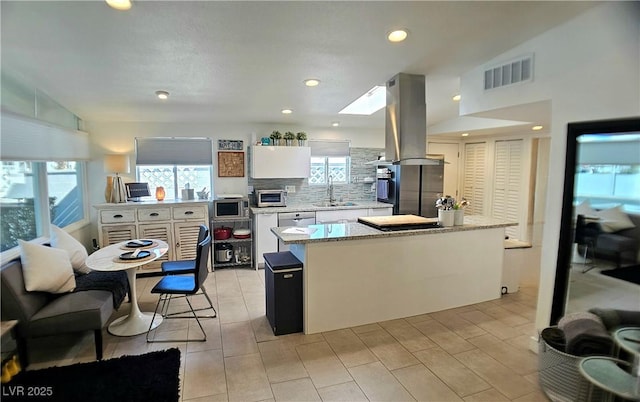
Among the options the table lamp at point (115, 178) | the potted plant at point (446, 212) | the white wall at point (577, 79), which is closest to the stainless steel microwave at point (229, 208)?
the table lamp at point (115, 178)

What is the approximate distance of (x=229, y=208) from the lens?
4828 mm

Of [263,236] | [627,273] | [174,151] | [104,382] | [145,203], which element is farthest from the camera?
[174,151]

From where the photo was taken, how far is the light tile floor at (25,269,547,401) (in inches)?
87.0

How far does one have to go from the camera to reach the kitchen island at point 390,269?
299 centimetres

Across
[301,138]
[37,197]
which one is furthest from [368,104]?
[37,197]

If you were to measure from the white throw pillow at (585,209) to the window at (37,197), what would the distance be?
4512mm

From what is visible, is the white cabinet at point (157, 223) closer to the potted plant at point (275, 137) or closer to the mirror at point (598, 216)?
the potted plant at point (275, 137)

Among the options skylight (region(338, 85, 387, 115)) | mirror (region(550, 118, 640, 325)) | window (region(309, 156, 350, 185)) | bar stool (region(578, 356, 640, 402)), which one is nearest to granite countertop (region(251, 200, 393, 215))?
window (region(309, 156, 350, 185))

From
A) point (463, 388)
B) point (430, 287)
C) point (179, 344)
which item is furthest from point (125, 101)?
point (463, 388)

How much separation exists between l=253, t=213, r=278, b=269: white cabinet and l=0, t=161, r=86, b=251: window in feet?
7.64

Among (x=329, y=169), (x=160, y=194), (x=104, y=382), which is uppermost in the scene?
(x=329, y=169)

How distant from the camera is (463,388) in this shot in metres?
2.23

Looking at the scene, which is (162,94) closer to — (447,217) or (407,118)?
(407,118)

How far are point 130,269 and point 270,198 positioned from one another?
2.37m
